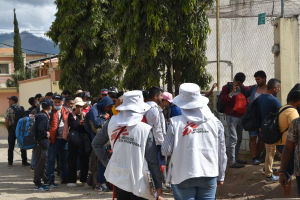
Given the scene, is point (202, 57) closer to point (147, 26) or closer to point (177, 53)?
point (177, 53)

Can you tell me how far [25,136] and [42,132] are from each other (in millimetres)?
674

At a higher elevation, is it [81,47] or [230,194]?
[81,47]

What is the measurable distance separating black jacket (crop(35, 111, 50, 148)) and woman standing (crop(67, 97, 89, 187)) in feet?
1.74

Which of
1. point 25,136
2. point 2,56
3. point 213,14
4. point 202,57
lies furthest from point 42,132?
point 2,56

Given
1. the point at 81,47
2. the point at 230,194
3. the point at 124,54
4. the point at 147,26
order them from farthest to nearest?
the point at 81,47, the point at 124,54, the point at 147,26, the point at 230,194

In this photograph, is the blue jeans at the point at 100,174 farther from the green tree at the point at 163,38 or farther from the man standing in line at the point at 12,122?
the man standing in line at the point at 12,122

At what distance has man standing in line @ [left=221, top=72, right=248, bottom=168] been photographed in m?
7.21

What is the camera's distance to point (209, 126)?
138 inches

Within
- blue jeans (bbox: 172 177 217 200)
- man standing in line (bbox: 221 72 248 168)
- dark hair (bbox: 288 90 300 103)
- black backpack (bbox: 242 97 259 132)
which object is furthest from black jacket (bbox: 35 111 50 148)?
dark hair (bbox: 288 90 300 103)

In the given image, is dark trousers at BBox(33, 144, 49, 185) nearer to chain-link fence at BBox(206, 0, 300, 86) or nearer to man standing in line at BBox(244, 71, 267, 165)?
man standing in line at BBox(244, 71, 267, 165)

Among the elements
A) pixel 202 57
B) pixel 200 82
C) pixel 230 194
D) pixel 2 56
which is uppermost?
pixel 2 56

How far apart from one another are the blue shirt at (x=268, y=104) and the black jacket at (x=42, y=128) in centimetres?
421

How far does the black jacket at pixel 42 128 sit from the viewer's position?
7147 mm

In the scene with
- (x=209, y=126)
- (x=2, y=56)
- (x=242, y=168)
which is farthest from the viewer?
→ (x=2, y=56)
